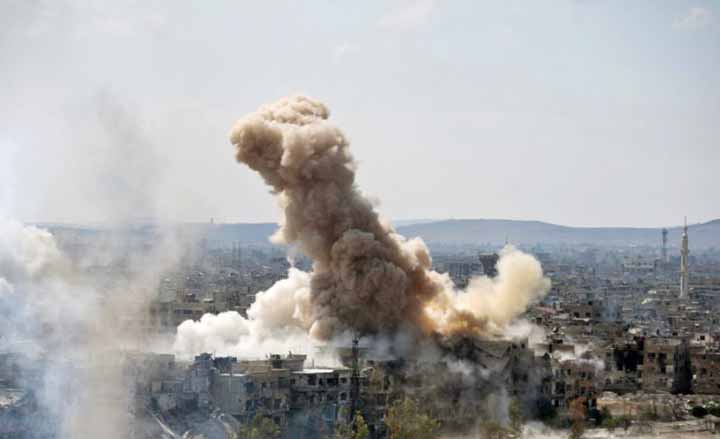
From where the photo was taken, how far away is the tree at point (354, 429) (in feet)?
151

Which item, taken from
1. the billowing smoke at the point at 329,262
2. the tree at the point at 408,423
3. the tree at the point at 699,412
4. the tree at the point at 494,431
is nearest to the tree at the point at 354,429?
the tree at the point at 408,423

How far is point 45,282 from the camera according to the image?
49969mm

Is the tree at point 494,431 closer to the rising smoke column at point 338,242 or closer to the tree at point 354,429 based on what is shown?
the tree at point 354,429

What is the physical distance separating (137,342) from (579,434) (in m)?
17.0

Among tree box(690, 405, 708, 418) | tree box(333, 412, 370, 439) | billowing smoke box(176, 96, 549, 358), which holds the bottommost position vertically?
tree box(690, 405, 708, 418)

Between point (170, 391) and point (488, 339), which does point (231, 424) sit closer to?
point (170, 391)

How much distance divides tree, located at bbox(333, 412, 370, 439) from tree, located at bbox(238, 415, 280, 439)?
209 cm

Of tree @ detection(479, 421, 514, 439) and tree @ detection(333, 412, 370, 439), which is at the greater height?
tree @ detection(333, 412, 370, 439)

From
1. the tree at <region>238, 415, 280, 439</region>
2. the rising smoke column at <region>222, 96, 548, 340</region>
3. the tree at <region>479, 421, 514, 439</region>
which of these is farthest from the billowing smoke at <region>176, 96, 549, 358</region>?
the tree at <region>238, 415, 280, 439</region>

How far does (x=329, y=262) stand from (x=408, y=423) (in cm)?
1289

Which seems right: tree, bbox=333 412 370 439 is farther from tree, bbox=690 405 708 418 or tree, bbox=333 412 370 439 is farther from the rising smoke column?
tree, bbox=690 405 708 418

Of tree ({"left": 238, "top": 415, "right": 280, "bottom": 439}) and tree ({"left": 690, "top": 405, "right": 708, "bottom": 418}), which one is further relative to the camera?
tree ({"left": 690, "top": 405, "right": 708, "bottom": 418})

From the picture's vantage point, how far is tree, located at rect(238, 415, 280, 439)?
4466cm

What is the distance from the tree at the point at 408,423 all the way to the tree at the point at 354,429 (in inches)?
36.2
